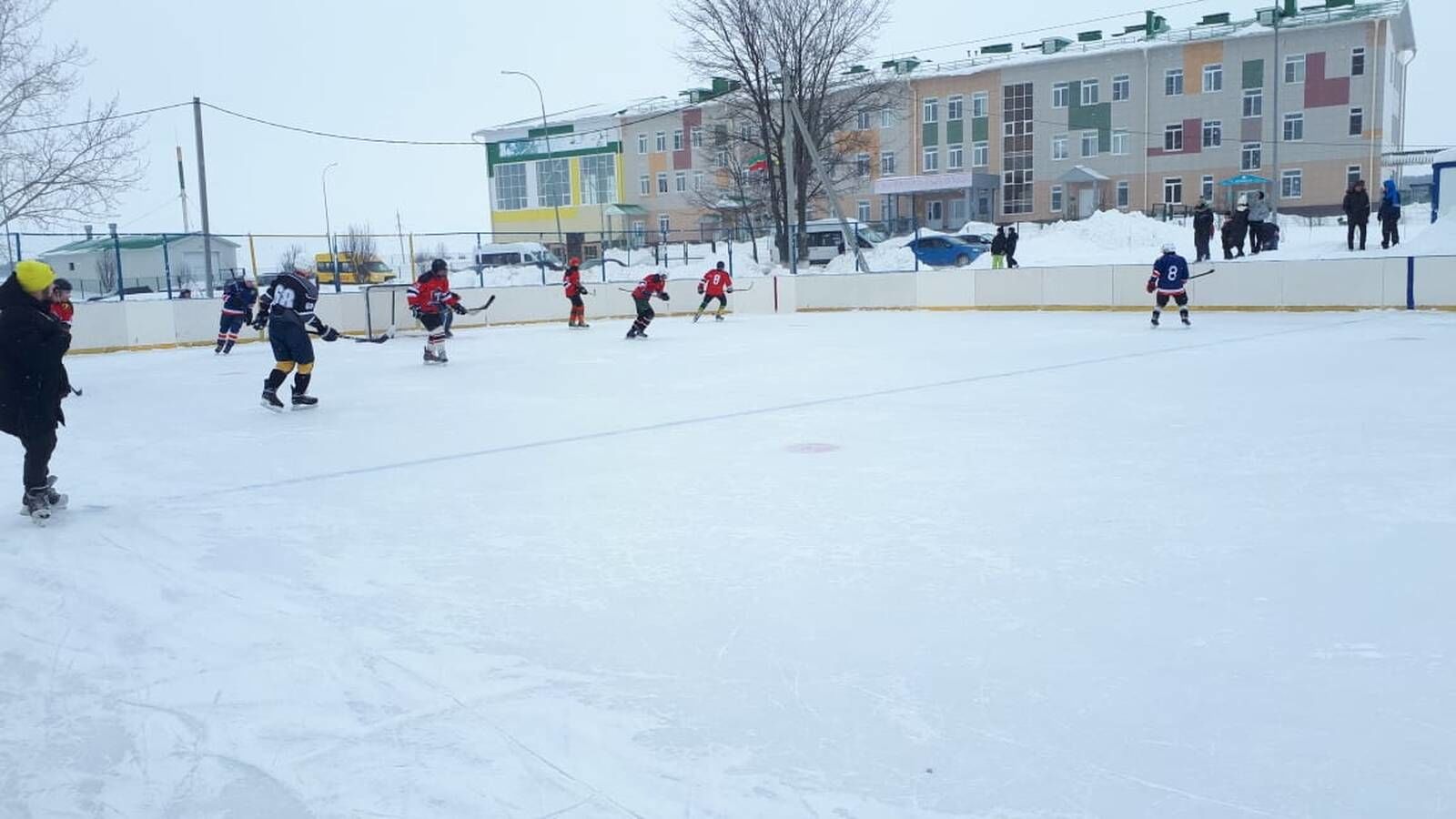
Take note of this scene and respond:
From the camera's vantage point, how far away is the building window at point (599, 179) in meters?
65.2

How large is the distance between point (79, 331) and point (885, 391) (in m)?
14.5

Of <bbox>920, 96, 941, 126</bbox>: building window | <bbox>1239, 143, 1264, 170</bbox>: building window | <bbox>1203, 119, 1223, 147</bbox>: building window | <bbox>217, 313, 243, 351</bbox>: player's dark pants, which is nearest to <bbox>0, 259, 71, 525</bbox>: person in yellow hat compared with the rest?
<bbox>217, 313, 243, 351</bbox>: player's dark pants

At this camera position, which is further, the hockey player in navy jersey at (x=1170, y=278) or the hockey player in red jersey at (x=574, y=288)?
the hockey player in red jersey at (x=574, y=288)

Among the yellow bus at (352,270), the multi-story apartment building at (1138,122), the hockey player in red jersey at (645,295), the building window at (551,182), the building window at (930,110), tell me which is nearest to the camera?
the hockey player in red jersey at (645,295)

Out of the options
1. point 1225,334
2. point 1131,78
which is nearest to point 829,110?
point 1131,78

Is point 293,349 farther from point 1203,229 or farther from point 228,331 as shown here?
point 1203,229

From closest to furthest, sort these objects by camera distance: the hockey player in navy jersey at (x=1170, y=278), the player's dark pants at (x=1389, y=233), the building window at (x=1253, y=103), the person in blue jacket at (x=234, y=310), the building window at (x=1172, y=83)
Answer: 1. the hockey player in navy jersey at (x=1170, y=278)
2. the person in blue jacket at (x=234, y=310)
3. the player's dark pants at (x=1389, y=233)
4. the building window at (x=1253, y=103)
5. the building window at (x=1172, y=83)

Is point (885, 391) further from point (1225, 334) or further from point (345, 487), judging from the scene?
point (1225, 334)

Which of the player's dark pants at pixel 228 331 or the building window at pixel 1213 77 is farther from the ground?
the building window at pixel 1213 77

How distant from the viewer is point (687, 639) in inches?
154

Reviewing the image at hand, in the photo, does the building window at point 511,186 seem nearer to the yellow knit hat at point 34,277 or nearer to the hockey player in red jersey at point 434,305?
the hockey player in red jersey at point 434,305

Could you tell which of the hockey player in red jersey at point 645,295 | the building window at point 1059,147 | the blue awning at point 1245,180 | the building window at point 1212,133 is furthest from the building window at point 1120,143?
the hockey player in red jersey at point 645,295

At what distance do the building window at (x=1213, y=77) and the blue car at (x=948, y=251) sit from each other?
1893 cm

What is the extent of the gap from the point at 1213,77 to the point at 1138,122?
3340mm
